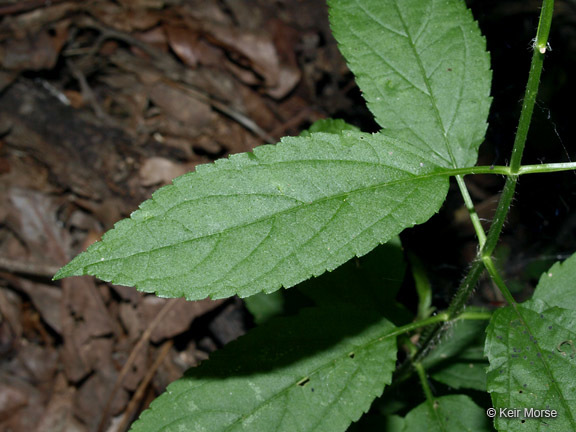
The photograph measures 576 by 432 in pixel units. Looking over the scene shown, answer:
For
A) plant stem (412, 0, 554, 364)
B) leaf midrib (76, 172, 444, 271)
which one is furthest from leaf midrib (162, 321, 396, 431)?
leaf midrib (76, 172, 444, 271)

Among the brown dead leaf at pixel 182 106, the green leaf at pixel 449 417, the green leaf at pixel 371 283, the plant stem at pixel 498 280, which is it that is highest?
the plant stem at pixel 498 280

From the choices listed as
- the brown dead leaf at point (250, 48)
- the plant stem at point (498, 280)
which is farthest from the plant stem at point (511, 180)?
the brown dead leaf at point (250, 48)

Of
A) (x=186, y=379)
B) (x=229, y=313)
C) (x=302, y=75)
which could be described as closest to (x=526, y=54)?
(x=302, y=75)

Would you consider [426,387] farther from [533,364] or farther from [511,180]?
[511,180]

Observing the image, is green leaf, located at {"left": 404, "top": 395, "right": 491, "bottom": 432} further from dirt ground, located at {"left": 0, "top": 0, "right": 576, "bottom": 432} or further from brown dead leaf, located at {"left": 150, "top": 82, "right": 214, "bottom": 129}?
brown dead leaf, located at {"left": 150, "top": 82, "right": 214, "bottom": 129}

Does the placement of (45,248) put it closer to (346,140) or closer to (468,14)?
(346,140)

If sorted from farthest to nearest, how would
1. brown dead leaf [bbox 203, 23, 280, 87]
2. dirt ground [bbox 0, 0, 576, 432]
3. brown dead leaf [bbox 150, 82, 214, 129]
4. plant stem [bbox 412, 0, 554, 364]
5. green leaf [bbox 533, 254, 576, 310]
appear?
brown dead leaf [bbox 203, 23, 280, 87] < brown dead leaf [bbox 150, 82, 214, 129] < dirt ground [bbox 0, 0, 576, 432] < green leaf [bbox 533, 254, 576, 310] < plant stem [bbox 412, 0, 554, 364]

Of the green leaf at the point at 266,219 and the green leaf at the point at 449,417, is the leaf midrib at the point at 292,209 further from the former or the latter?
the green leaf at the point at 449,417
